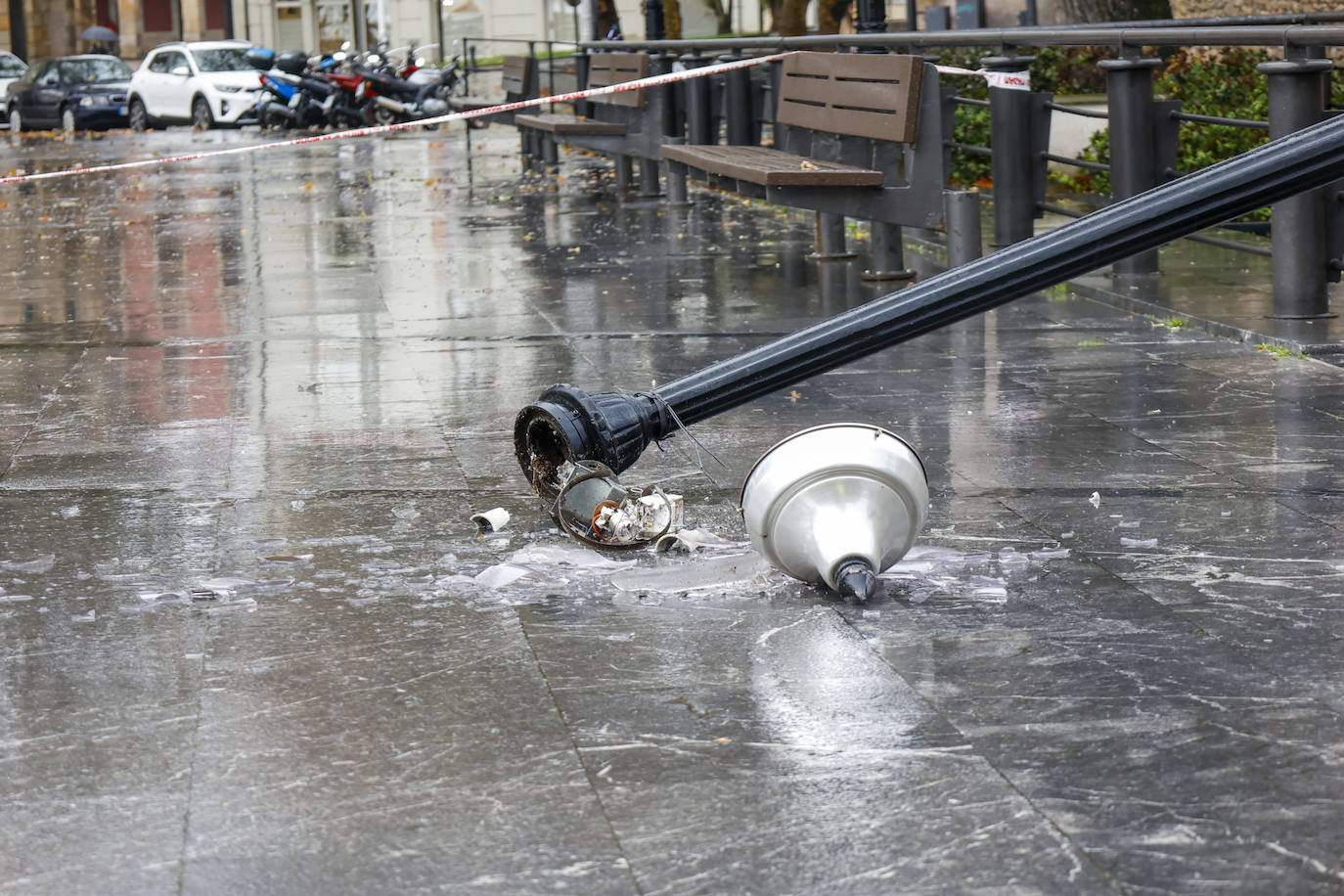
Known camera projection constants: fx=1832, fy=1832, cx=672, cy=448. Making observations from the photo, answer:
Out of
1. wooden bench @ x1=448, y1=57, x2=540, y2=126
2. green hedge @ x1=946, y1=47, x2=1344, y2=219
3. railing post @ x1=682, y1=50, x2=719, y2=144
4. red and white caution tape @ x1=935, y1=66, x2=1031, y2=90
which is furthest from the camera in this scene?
wooden bench @ x1=448, y1=57, x2=540, y2=126

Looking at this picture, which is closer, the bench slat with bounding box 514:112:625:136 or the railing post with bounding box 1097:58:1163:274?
the railing post with bounding box 1097:58:1163:274

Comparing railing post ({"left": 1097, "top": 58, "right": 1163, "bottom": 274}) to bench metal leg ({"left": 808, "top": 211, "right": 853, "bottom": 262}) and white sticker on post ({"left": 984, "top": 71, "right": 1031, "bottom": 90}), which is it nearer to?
white sticker on post ({"left": 984, "top": 71, "right": 1031, "bottom": 90})

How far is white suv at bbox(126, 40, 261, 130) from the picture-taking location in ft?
103

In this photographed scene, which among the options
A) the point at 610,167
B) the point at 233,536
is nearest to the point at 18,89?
the point at 610,167

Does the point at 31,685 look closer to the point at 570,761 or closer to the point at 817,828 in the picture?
the point at 570,761

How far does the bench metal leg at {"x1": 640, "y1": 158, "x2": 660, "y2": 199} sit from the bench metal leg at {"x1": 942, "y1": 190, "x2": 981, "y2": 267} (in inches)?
231

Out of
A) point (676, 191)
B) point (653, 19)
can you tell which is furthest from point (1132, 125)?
point (653, 19)

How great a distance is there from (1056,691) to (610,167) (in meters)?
15.1

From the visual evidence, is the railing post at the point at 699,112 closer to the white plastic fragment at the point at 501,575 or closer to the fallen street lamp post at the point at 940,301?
the fallen street lamp post at the point at 940,301

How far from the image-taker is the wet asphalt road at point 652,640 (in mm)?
2729

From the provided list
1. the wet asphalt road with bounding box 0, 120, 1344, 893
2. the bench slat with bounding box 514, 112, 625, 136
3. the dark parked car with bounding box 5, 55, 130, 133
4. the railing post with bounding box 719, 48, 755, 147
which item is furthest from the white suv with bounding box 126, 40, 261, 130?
the wet asphalt road with bounding box 0, 120, 1344, 893

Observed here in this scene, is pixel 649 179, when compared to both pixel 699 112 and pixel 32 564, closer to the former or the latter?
pixel 699 112

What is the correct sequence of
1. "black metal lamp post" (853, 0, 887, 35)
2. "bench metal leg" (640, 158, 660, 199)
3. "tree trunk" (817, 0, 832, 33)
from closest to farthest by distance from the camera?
1. "black metal lamp post" (853, 0, 887, 35)
2. "bench metal leg" (640, 158, 660, 199)
3. "tree trunk" (817, 0, 832, 33)

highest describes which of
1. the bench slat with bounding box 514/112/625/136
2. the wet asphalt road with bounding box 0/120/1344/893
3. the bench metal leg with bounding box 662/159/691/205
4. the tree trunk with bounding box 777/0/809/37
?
the tree trunk with bounding box 777/0/809/37
